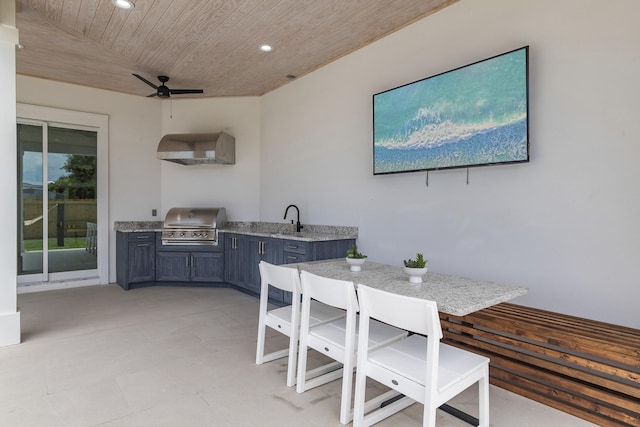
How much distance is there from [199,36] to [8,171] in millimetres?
2004

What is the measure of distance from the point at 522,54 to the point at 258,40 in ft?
7.81

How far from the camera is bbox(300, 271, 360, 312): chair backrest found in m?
1.75

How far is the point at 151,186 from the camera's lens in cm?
541

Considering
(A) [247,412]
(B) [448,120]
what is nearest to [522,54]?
(B) [448,120]

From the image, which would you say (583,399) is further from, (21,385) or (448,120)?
(21,385)

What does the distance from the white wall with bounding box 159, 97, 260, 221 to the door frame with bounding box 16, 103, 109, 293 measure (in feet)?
2.55

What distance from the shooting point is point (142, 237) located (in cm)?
477

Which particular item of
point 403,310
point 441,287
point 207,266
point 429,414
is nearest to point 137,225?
point 207,266

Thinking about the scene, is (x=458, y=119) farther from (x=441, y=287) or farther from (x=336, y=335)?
(x=336, y=335)

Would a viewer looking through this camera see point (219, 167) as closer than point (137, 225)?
No

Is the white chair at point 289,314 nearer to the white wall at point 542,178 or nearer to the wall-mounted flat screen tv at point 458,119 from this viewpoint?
the white wall at point 542,178

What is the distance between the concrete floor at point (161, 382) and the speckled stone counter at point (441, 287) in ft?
2.28

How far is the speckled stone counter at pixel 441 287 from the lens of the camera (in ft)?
5.03

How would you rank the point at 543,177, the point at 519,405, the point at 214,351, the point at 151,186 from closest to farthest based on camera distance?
A: the point at 519,405 < the point at 543,177 < the point at 214,351 < the point at 151,186
